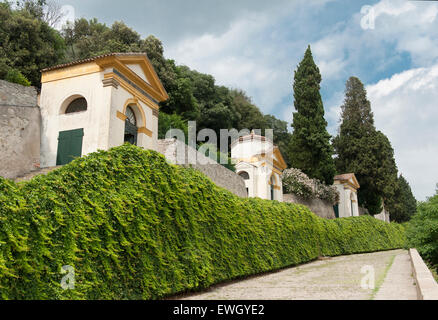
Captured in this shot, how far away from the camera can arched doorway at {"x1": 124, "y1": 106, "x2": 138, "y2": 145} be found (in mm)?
14891

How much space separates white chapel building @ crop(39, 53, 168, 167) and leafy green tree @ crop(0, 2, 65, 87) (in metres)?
9.85

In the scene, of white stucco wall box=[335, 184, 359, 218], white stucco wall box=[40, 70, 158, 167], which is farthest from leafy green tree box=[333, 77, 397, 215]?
white stucco wall box=[40, 70, 158, 167]

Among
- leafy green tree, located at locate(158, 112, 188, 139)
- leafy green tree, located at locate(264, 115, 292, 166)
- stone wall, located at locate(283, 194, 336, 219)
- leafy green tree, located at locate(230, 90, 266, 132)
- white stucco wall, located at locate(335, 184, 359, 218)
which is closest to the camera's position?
leafy green tree, located at locate(158, 112, 188, 139)

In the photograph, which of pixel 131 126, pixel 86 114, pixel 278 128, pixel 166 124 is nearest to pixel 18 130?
pixel 86 114

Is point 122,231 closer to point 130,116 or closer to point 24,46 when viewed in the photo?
point 130,116

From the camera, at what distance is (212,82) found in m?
38.5

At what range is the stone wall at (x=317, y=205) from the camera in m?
24.7

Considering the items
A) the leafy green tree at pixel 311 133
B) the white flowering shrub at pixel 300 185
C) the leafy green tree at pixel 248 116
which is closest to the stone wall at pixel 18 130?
the white flowering shrub at pixel 300 185

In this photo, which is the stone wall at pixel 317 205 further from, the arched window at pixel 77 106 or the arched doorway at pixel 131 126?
the arched window at pixel 77 106

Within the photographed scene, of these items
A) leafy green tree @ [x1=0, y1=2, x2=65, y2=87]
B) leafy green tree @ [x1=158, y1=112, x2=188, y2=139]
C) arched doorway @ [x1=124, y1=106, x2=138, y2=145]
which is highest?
leafy green tree @ [x1=0, y1=2, x2=65, y2=87]

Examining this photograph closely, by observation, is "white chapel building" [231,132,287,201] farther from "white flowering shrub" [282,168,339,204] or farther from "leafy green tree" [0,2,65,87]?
"leafy green tree" [0,2,65,87]

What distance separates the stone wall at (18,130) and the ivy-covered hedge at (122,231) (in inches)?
315

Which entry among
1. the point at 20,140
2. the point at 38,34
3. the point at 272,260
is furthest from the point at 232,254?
the point at 38,34

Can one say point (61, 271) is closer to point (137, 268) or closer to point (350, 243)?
point (137, 268)
